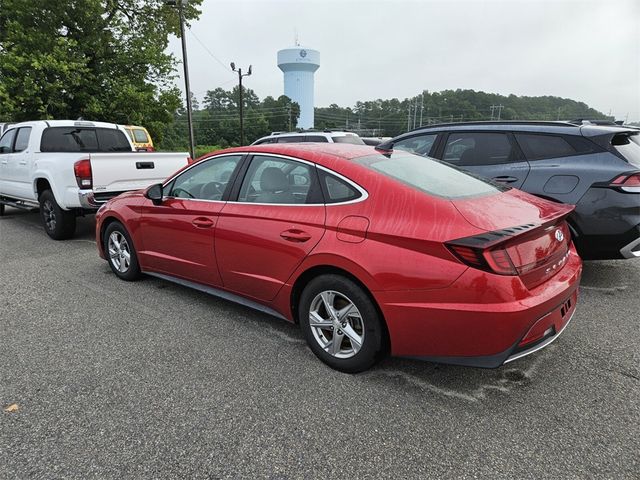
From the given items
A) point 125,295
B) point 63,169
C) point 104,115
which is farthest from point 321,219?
point 104,115

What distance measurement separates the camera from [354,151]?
336 cm

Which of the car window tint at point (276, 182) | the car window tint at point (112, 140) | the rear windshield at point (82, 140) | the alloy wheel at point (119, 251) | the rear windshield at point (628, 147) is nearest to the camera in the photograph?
the car window tint at point (276, 182)

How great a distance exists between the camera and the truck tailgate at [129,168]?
6.16 meters

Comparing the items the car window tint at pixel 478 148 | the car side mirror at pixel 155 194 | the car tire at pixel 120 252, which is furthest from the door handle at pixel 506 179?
the car tire at pixel 120 252

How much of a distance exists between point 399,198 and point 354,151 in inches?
32.7

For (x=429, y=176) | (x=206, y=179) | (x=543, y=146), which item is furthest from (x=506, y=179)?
(x=206, y=179)

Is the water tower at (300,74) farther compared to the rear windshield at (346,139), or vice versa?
the water tower at (300,74)

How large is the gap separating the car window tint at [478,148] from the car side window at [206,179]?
9.52ft

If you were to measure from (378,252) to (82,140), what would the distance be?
6.82 m

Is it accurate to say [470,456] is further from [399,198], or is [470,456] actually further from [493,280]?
[399,198]

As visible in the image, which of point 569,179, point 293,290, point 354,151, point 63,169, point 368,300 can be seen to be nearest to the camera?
point 368,300

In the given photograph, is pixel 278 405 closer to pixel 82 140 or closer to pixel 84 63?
pixel 82 140

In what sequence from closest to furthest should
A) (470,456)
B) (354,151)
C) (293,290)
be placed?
(470,456)
(293,290)
(354,151)

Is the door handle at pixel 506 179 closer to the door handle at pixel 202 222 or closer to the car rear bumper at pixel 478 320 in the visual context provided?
the car rear bumper at pixel 478 320
